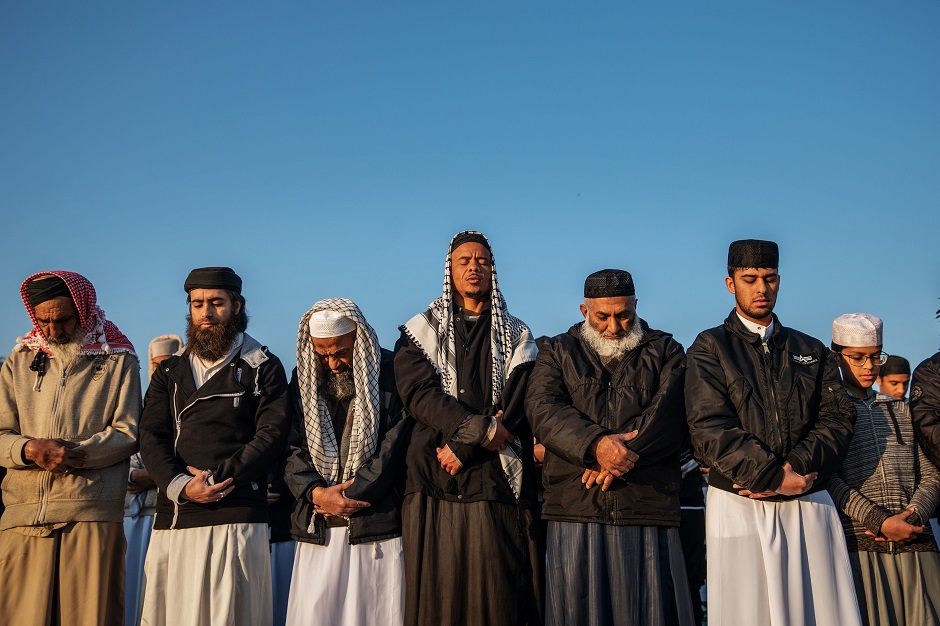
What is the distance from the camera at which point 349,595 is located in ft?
17.9

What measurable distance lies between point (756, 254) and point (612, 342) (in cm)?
100

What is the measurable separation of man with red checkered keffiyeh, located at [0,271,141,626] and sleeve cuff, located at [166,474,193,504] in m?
0.65

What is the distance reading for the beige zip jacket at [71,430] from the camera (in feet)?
19.0

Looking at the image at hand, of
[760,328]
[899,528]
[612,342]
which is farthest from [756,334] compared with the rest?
[899,528]

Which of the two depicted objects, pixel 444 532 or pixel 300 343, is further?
pixel 300 343

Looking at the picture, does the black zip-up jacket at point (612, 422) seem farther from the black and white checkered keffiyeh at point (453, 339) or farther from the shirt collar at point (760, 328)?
the shirt collar at point (760, 328)

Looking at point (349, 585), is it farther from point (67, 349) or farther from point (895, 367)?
point (895, 367)

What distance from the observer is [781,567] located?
4965 mm

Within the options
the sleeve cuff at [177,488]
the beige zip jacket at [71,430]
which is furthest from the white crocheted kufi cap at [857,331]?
the beige zip jacket at [71,430]

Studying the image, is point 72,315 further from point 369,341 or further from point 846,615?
point 846,615

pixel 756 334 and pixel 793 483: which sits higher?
pixel 756 334

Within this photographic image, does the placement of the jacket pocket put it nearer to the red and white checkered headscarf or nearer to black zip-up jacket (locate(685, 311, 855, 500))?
the red and white checkered headscarf

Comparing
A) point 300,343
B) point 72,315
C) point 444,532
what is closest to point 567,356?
point 444,532

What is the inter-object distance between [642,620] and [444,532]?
1.22 meters
